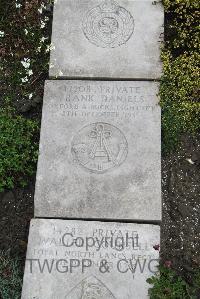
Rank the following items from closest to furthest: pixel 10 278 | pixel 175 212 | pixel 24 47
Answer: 1. pixel 10 278
2. pixel 175 212
3. pixel 24 47

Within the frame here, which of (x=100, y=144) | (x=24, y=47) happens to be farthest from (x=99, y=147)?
(x=24, y=47)

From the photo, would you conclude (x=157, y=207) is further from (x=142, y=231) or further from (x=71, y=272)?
(x=71, y=272)

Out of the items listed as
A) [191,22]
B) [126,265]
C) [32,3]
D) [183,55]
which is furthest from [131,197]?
[32,3]

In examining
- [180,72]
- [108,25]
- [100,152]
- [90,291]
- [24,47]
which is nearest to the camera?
[90,291]

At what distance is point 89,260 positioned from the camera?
14.1ft

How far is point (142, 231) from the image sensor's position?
4344 mm

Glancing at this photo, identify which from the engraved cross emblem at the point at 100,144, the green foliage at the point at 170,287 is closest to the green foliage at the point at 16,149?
the engraved cross emblem at the point at 100,144

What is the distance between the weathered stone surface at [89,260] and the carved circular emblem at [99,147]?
20.9 inches

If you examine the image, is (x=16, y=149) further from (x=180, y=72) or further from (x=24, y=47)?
(x=180, y=72)

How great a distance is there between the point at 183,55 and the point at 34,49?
4.89 ft

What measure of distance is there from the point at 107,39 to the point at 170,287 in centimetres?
A: 239

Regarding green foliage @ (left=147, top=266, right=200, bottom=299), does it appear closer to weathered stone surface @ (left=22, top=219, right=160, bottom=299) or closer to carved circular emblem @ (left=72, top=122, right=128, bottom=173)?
weathered stone surface @ (left=22, top=219, right=160, bottom=299)

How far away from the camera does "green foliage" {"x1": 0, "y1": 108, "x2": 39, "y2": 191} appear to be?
4.75m

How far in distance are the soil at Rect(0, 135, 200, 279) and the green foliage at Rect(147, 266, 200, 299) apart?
15 centimetres
